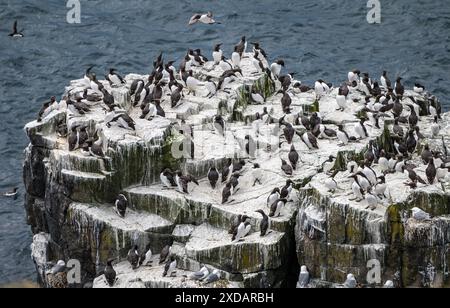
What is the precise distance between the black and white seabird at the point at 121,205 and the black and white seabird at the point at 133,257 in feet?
4.52

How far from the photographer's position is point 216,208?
33781mm

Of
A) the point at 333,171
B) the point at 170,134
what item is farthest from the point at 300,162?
the point at 170,134

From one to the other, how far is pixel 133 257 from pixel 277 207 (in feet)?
15.3

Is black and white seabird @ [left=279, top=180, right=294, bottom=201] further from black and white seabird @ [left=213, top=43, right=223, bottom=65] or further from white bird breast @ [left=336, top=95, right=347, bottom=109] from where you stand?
black and white seabird @ [left=213, top=43, right=223, bottom=65]

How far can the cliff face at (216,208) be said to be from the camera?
31.8 meters

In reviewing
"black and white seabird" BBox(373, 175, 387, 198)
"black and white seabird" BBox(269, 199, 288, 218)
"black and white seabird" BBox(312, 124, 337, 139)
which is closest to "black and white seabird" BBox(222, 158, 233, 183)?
"black and white seabird" BBox(269, 199, 288, 218)

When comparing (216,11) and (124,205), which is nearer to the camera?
(124,205)

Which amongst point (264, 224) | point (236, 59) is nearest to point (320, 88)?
point (236, 59)

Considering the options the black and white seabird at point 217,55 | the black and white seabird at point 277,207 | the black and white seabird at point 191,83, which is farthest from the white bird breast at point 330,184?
the black and white seabird at point 217,55

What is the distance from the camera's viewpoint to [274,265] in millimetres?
32375

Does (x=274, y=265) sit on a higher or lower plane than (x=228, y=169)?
lower
